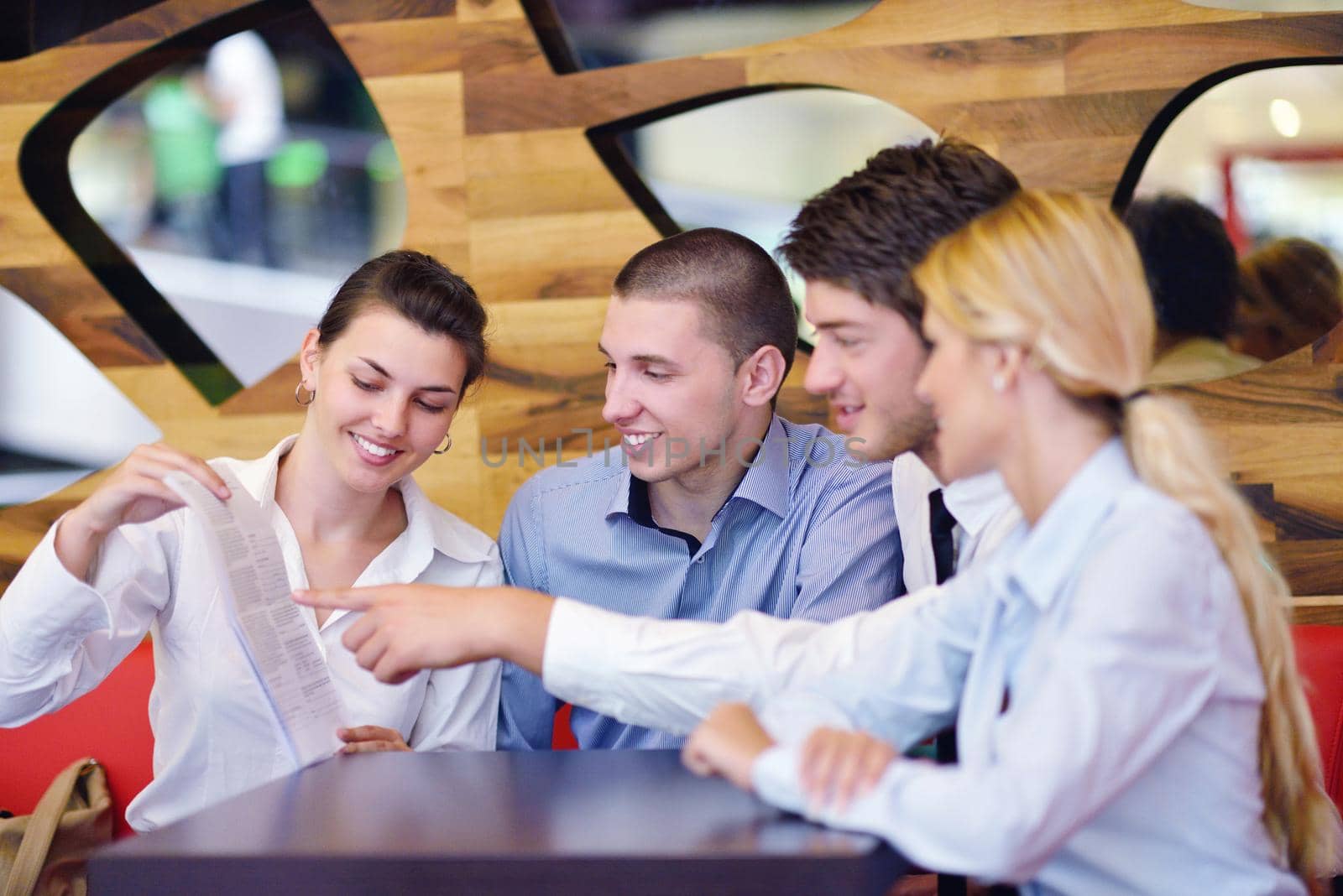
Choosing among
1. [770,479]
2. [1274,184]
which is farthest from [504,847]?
[1274,184]

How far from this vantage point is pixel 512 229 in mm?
2426

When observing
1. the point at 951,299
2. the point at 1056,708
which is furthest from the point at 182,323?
the point at 1056,708

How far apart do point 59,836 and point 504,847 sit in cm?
139

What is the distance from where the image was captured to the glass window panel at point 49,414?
2535 mm

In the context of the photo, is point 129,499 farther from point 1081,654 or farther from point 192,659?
point 1081,654

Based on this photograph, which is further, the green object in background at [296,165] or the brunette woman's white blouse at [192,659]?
the green object in background at [296,165]

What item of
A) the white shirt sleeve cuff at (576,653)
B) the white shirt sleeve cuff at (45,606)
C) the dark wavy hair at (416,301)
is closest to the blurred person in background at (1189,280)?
the dark wavy hair at (416,301)

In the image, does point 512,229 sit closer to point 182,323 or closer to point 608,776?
point 182,323

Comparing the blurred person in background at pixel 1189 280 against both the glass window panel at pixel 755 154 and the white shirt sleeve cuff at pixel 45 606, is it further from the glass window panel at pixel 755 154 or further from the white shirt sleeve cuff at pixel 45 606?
the white shirt sleeve cuff at pixel 45 606

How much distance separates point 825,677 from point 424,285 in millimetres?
970

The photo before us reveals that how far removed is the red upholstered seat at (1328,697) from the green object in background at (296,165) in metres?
2.00

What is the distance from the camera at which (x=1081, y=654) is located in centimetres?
93

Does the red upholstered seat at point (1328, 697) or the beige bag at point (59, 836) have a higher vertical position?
the red upholstered seat at point (1328, 697)

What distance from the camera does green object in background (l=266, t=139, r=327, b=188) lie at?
2.50 m
